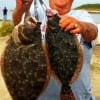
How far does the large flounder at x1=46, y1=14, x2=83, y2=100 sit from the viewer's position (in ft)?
12.6

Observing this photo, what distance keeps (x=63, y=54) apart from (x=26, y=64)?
Answer: 1.17 feet

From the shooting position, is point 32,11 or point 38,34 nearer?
point 38,34

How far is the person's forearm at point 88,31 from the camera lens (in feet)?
13.9

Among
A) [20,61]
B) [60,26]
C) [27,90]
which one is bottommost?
[27,90]

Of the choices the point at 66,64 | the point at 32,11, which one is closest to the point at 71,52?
the point at 66,64

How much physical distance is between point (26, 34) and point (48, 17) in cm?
27

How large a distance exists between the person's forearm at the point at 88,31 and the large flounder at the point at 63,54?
277 millimetres

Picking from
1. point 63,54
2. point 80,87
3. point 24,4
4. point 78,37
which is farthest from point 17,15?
point 80,87

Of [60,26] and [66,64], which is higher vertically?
[60,26]

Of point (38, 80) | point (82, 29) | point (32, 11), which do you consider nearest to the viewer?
point (38, 80)

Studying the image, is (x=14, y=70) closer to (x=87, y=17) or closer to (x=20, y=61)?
(x=20, y=61)

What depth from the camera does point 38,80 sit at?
3.75m

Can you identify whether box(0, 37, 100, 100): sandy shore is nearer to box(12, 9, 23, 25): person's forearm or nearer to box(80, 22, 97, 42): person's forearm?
box(12, 9, 23, 25): person's forearm

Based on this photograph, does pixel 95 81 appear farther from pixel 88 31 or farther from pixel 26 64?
pixel 26 64
